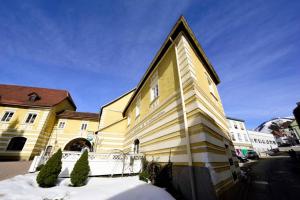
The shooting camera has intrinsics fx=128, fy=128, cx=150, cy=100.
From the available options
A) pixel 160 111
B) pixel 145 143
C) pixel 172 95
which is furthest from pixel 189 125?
pixel 145 143

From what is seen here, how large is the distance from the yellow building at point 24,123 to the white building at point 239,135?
32.8 metres

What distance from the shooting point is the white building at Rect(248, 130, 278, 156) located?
31.2 m

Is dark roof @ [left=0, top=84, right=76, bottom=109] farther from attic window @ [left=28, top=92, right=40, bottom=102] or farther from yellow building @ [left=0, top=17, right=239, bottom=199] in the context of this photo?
yellow building @ [left=0, top=17, right=239, bottom=199]

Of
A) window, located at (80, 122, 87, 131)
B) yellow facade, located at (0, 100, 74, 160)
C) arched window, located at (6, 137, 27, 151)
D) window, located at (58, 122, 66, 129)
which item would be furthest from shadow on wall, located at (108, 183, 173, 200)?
window, located at (58, 122, 66, 129)

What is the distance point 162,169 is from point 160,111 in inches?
107

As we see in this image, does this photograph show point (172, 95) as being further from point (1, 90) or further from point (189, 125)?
point (1, 90)

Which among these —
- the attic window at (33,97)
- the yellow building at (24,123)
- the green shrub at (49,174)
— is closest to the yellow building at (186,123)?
the green shrub at (49,174)

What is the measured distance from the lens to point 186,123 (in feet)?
15.5

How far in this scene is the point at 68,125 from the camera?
793 inches

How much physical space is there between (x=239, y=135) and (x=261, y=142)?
11992mm

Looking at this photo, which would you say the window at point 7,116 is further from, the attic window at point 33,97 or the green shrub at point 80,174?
the green shrub at point 80,174

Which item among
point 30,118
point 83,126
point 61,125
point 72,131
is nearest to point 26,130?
point 30,118

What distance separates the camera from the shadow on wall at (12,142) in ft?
48.1

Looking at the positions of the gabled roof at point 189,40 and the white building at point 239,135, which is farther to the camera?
the white building at point 239,135
